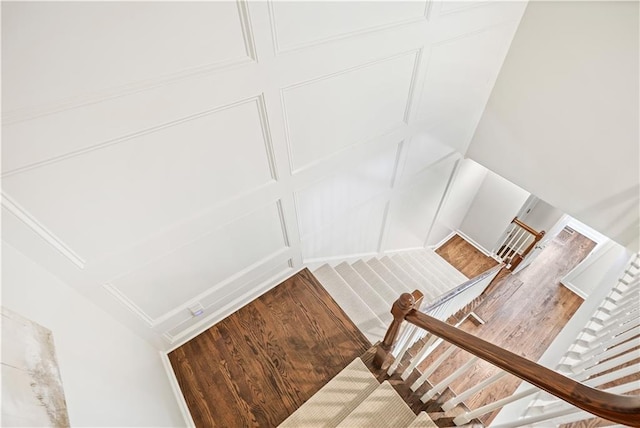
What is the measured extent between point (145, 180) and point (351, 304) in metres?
1.94

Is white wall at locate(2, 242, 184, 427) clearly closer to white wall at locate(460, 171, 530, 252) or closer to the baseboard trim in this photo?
white wall at locate(460, 171, 530, 252)

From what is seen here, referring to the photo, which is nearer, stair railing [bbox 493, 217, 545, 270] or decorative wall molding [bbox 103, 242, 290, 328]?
decorative wall molding [bbox 103, 242, 290, 328]

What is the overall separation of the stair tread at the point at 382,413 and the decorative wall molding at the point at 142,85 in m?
1.79

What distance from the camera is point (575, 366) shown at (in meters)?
1.72

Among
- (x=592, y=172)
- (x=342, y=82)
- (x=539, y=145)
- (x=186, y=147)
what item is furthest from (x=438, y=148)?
(x=186, y=147)

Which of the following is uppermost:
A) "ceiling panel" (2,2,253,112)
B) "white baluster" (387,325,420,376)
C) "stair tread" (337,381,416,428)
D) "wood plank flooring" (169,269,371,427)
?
"ceiling panel" (2,2,253,112)

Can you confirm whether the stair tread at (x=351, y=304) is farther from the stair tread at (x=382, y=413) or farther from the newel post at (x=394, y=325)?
the stair tread at (x=382, y=413)

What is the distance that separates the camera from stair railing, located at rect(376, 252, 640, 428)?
868 mm

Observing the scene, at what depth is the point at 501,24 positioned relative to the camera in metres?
2.49

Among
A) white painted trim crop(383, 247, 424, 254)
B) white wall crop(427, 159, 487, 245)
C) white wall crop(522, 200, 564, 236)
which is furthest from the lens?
white wall crop(522, 200, 564, 236)

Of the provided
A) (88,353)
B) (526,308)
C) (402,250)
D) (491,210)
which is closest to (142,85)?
(88,353)

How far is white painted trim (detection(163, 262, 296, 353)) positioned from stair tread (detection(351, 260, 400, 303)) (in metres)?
0.88

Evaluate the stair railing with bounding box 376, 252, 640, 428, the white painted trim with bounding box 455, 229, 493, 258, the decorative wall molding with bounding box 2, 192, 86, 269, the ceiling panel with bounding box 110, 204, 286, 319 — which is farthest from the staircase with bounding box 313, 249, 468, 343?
the decorative wall molding with bounding box 2, 192, 86, 269

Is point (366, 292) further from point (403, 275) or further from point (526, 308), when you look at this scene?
point (526, 308)
